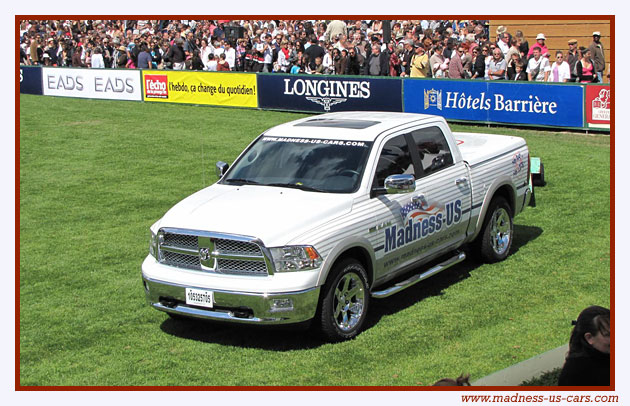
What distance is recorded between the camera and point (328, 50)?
26.2m

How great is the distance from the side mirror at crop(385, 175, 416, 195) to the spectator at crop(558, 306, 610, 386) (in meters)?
3.08

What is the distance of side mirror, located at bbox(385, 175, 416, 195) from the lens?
833 centimetres

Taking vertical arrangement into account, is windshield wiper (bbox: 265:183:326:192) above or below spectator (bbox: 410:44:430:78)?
below

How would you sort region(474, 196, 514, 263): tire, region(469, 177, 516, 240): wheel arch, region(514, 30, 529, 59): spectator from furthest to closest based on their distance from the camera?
region(514, 30, 529, 59): spectator < region(474, 196, 514, 263): tire < region(469, 177, 516, 240): wheel arch

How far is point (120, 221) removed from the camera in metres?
13.2

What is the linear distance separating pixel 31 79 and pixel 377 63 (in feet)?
44.6

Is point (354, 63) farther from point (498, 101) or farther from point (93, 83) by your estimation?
point (93, 83)

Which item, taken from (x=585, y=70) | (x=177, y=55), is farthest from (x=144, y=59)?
Result: (x=585, y=70)

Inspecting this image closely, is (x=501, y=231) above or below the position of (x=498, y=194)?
below

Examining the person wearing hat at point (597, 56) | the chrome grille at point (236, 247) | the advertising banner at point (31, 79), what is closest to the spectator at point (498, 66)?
the person wearing hat at point (597, 56)

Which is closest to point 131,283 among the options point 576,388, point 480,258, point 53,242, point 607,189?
point 53,242

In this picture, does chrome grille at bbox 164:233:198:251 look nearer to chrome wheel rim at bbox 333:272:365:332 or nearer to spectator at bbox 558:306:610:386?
chrome wheel rim at bbox 333:272:365:332

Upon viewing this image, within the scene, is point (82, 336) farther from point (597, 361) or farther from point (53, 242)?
point (597, 361)

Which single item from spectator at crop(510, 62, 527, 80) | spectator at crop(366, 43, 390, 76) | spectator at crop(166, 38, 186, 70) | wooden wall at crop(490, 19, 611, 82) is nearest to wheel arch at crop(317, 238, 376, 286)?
spectator at crop(510, 62, 527, 80)
